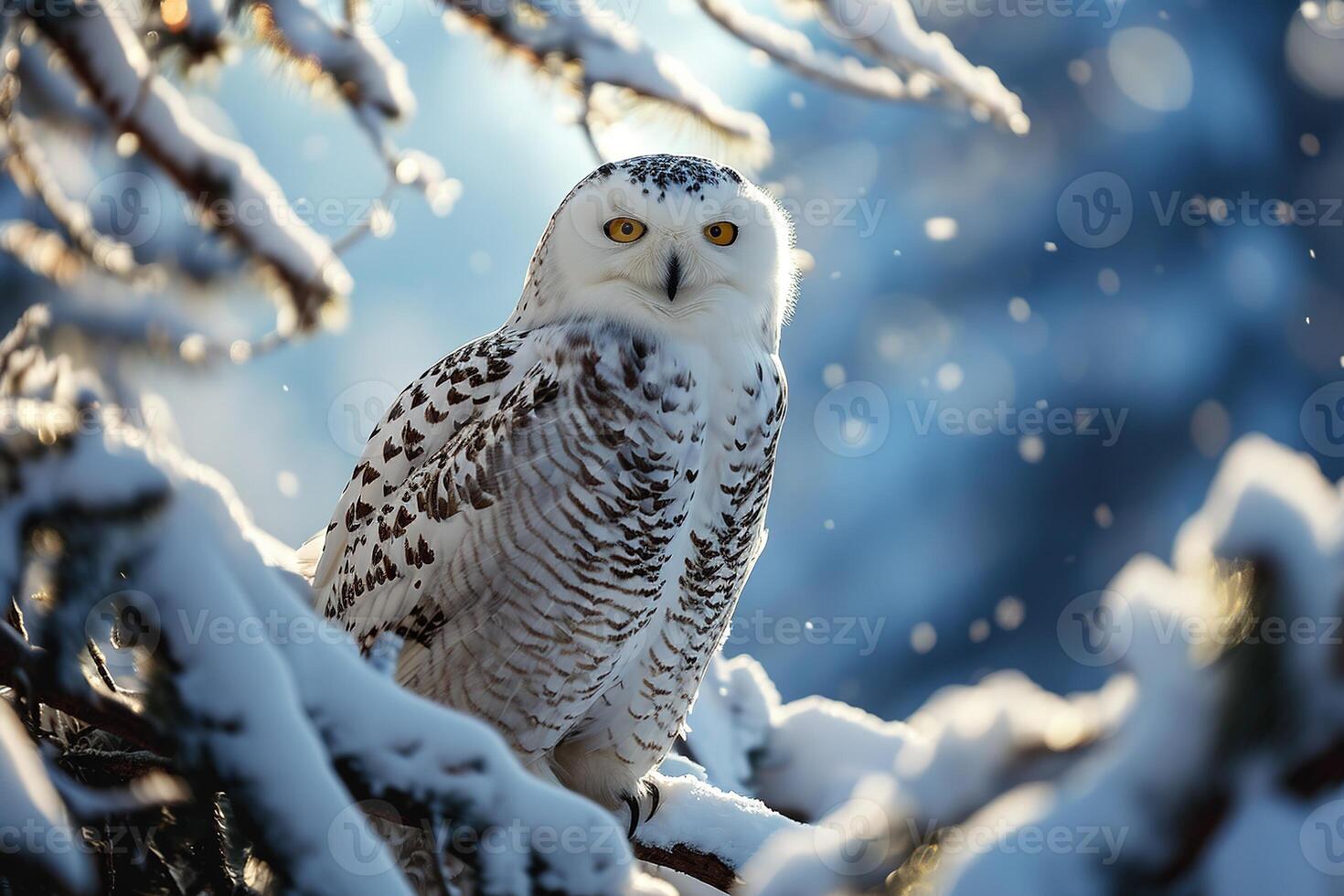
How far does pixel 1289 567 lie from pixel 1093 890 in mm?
207

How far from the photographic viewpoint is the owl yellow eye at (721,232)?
1.74 metres

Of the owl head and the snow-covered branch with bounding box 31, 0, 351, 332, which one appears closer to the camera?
the snow-covered branch with bounding box 31, 0, 351, 332

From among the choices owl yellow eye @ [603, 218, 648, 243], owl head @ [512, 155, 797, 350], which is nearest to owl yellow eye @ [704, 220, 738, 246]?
owl head @ [512, 155, 797, 350]

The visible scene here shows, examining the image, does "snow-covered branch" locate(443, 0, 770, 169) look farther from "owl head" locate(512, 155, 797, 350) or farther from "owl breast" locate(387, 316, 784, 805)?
"owl breast" locate(387, 316, 784, 805)

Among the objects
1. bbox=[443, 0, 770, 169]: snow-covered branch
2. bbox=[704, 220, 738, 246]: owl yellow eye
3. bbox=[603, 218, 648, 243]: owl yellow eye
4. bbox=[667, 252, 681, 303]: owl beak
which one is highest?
bbox=[443, 0, 770, 169]: snow-covered branch

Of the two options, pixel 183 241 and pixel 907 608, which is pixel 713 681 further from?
pixel 907 608

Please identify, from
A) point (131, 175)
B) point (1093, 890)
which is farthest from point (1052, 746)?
point (131, 175)

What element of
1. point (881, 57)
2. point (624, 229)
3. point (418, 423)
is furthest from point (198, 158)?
point (881, 57)

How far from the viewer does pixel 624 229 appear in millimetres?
1724

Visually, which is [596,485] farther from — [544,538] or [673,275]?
[673,275]

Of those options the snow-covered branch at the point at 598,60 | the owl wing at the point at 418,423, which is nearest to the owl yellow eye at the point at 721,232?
the owl wing at the point at 418,423

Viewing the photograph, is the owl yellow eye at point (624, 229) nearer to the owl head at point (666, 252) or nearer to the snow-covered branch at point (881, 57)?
the owl head at point (666, 252)

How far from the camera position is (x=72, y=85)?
5.11 feet

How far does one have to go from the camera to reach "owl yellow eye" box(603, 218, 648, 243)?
1.72m
